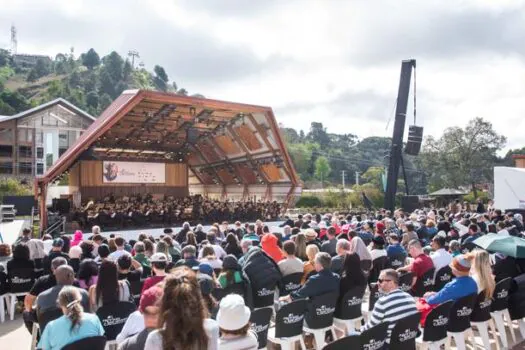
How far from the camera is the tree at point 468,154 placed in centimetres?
3822

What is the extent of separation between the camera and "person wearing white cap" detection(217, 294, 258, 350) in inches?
102

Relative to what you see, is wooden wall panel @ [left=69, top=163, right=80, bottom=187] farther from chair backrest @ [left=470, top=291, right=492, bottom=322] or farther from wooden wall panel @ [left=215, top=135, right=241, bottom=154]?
chair backrest @ [left=470, top=291, right=492, bottom=322]

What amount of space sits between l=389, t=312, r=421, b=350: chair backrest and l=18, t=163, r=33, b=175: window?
51228 millimetres

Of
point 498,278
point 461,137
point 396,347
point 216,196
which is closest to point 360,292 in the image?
point 396,347

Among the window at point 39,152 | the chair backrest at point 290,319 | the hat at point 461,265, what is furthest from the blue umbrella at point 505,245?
the window at point 39,152

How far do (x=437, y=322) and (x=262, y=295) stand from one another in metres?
1.94

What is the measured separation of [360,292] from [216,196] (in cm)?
2288

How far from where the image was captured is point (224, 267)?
498 cm

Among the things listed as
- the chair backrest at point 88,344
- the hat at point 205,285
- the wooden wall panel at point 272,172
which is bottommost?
the chair backrest at point 88,344

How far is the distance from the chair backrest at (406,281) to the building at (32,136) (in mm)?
46578

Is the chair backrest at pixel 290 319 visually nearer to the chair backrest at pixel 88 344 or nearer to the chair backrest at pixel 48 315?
the chair backrest at pixel 88 344

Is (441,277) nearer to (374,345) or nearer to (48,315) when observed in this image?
(374,345)

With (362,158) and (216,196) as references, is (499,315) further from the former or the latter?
(362,158)

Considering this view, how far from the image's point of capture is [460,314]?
14.5 ft
